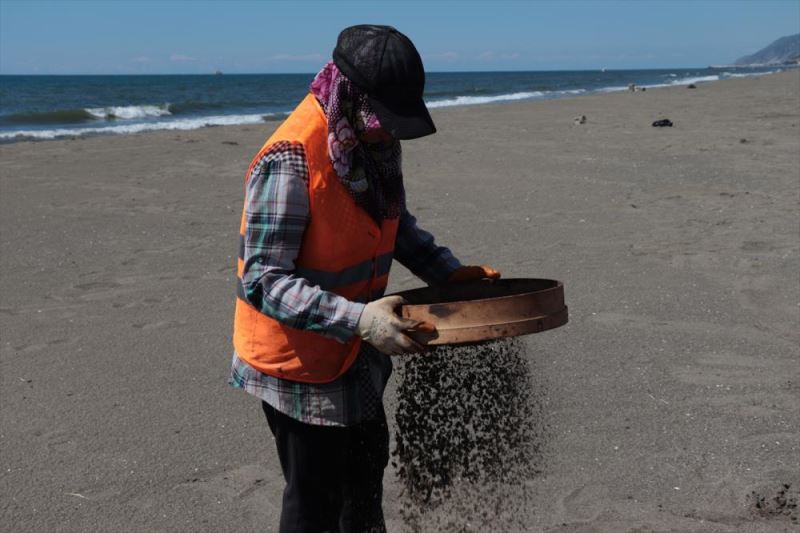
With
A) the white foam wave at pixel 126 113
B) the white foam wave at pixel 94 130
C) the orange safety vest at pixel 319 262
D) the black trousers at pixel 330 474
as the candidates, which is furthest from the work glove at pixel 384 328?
the white foam wave at pixel 126 113

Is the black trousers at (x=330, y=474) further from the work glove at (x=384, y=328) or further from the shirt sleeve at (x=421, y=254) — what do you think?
the shirt sleeve at (x=421, y=254)

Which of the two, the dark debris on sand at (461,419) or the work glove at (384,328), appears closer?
the work glove at (384,328)

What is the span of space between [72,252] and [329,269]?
18.5ft

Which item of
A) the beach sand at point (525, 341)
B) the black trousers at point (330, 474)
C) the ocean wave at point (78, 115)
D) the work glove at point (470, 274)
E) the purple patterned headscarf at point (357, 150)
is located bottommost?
the ocean wave at point (78, 115)

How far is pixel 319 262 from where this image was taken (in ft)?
6.94

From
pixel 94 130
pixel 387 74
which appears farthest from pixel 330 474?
pixel 94 130

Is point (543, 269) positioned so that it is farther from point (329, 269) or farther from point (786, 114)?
point (786, 114)

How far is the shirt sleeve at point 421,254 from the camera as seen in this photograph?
8.65ft

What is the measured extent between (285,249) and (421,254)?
28.5 inches

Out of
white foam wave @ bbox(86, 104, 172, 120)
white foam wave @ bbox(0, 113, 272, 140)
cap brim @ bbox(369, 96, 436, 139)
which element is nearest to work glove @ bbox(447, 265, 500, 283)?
cap brim @ bbox(369, 96, 436, 139)

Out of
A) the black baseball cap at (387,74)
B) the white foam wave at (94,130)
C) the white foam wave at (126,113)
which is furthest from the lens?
the white foam wave at (126,113)

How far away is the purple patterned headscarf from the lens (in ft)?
6.63

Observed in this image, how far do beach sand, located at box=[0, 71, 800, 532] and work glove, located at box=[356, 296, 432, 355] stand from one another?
138 cm

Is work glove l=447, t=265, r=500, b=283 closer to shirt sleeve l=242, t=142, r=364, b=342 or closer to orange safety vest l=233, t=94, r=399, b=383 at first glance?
orange safety vest l=233, t=94, r=399, b=383
